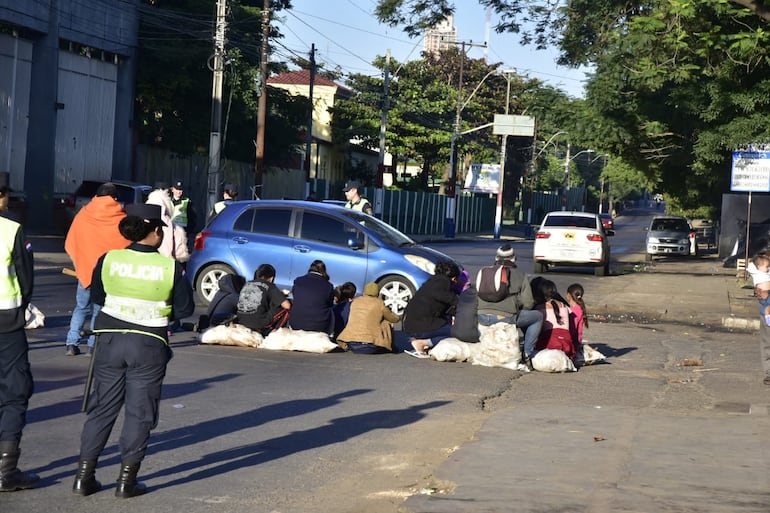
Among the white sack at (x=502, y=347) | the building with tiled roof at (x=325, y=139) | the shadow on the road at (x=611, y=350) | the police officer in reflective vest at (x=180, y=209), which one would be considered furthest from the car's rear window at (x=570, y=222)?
the building with tiled roof at (x=325, y=139)

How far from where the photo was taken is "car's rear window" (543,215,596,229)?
31266 millimetres

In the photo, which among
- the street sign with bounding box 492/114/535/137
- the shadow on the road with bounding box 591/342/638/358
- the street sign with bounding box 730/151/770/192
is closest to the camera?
the shadow on the road with bounding box 591/342/638/358

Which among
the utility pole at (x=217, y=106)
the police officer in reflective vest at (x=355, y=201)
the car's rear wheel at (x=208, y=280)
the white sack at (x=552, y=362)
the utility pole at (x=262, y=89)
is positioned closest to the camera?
the white sack at (x=552, y=362)

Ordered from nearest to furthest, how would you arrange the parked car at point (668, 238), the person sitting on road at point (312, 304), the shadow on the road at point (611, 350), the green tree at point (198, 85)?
the person sitting on road at point (312, 304) → the shadow on the road at point (611, 350) → the green tree at point (198, 85) → the parked car at point (668, 238)

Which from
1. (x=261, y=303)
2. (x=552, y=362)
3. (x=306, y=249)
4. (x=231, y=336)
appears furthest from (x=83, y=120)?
(x=552, y=362)

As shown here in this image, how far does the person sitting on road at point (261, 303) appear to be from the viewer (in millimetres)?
13867

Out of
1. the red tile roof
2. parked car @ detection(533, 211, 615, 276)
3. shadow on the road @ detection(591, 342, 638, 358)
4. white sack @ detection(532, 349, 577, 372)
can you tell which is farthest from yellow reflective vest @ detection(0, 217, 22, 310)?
the red tile roof

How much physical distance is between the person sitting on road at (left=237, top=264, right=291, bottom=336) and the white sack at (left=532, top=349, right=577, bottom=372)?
306 cm

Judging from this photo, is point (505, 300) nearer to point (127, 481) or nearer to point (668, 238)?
point (127, 481)

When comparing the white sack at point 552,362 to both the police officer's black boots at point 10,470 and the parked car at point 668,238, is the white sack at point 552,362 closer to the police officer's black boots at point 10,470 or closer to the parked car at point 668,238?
the police officer's black boots at point 10,470

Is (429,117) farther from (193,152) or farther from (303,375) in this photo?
(303,375)

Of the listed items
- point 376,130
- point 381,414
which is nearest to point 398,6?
point 381,414

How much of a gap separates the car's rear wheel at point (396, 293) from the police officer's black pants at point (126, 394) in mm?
10202

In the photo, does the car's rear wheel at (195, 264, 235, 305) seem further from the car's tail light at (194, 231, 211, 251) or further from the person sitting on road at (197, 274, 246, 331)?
the person sitting on road at (197, 274, 246, 331)
